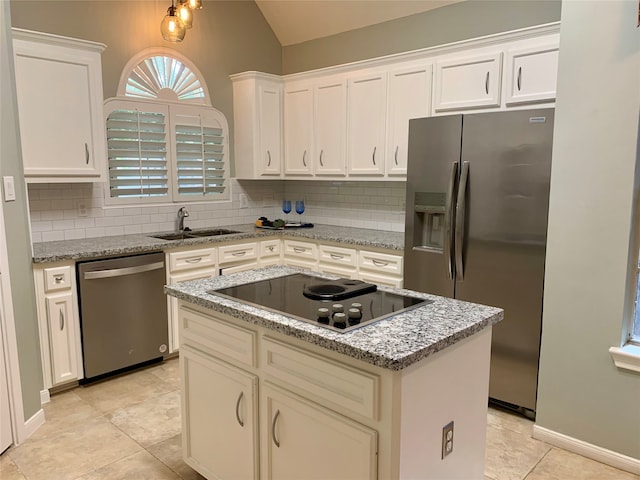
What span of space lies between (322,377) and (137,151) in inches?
122

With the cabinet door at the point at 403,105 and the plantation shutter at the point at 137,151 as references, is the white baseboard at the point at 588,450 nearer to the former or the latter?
the cabinet door at the point at 403,105

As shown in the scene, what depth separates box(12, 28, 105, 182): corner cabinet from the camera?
10.1 ft

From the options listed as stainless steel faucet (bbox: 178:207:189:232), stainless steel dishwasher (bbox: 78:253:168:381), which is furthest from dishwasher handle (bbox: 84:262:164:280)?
stainless steel faucet (bbox: 178:207:189:232)

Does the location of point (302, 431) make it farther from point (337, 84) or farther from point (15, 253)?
point (337, 84)

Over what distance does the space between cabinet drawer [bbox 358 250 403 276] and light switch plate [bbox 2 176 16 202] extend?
237 cm

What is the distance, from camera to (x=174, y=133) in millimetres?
4250

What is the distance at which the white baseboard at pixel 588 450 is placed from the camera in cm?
240

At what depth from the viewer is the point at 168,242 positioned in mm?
3604

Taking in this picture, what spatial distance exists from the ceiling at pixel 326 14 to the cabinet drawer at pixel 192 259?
7.92 feet

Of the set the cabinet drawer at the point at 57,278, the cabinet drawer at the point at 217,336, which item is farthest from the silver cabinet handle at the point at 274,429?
the cabinet drawer at the point at 57,278

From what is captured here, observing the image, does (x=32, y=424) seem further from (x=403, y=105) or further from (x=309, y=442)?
(x=403, y=105)

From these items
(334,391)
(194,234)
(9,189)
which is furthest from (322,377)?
(194,234)

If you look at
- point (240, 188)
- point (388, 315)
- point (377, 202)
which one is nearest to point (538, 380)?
point (388, 315)

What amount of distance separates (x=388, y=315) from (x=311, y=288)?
45 centimetres
